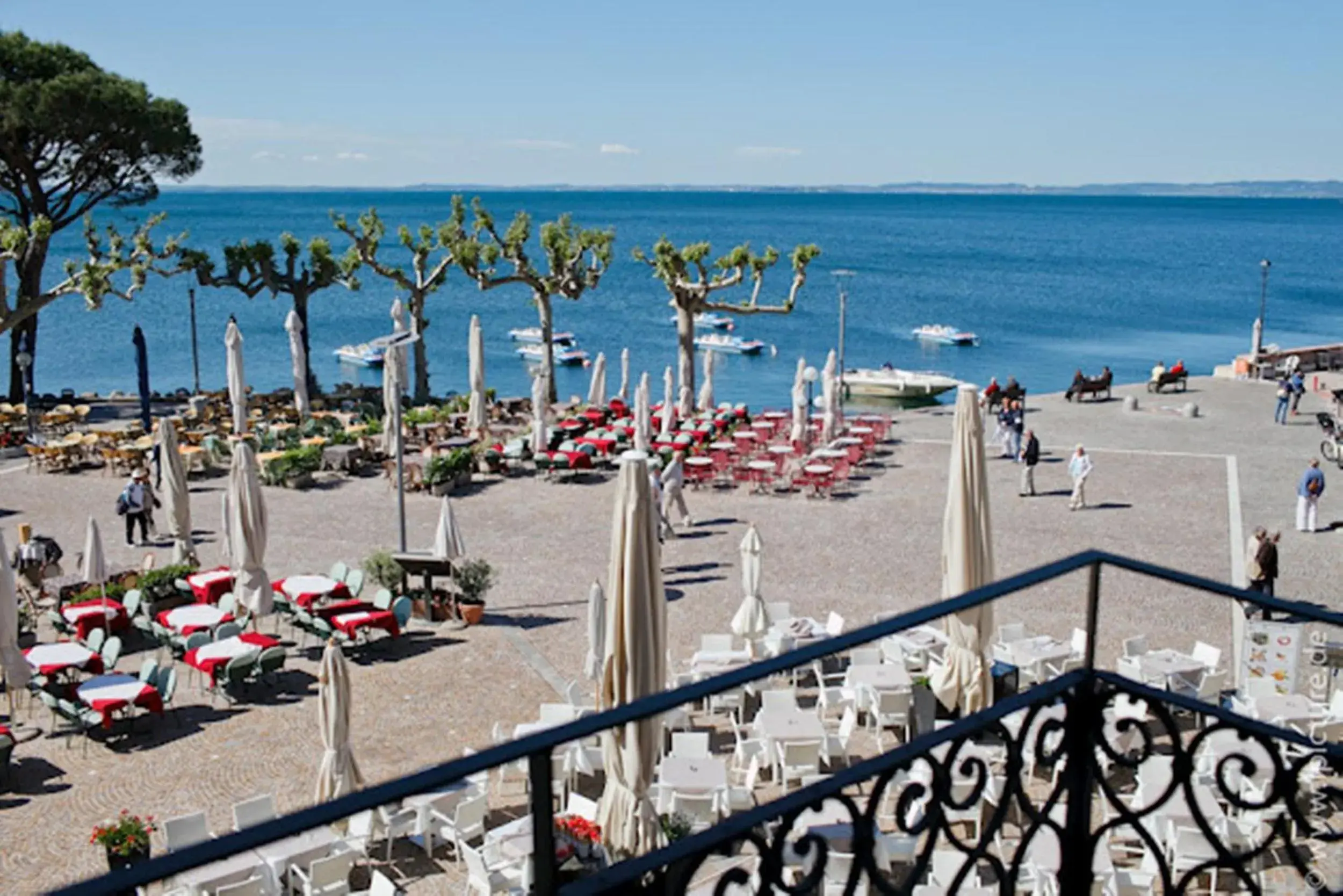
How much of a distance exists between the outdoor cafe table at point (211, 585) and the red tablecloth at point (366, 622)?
2.15 meters

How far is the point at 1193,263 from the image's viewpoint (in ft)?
445

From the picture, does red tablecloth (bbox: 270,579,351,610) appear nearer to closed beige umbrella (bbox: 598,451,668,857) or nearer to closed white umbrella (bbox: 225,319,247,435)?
closed beige umbrella (bbox: 598,451,668,857)

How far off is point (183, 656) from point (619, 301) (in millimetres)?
87323

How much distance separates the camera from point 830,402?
27312 millimetres

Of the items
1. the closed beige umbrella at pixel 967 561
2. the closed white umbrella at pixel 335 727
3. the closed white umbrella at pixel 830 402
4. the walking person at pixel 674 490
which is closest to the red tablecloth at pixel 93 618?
the closed white umbrella at pixel 335 727

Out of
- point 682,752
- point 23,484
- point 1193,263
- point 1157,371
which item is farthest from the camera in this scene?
point 1193,263

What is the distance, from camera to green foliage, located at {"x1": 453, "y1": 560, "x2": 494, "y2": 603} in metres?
16.5

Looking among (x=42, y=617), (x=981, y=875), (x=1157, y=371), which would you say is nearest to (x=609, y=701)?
(x=981, y=875)

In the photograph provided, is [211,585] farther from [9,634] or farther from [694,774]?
[694,774]

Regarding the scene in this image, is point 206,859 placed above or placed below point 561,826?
above

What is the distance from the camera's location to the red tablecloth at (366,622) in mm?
14797

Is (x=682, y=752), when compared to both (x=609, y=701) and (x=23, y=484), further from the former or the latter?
(x=23, y=484)

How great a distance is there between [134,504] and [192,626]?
21.4ft

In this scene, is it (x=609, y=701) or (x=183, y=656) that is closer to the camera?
(x=609, y=701)
